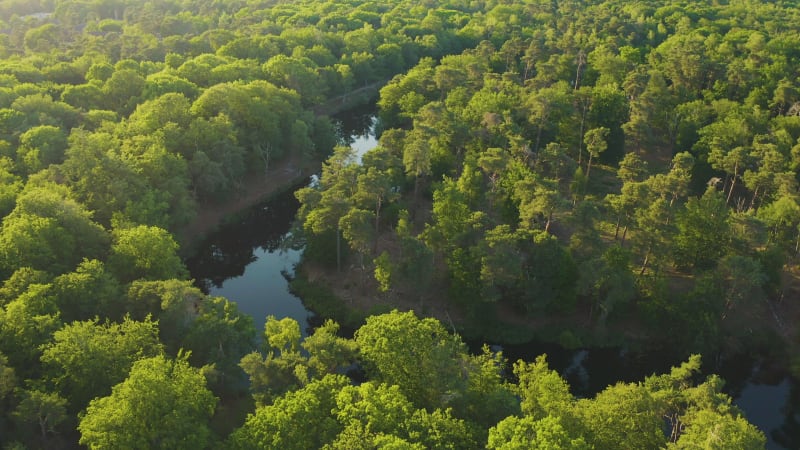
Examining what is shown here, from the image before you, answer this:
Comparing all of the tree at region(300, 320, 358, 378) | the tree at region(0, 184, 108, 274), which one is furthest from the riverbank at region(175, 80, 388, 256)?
the tree at region(300, 320, 358, 378)

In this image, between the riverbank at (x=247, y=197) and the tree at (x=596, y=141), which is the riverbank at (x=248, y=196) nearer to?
the riverbank at (x=247, y=197)

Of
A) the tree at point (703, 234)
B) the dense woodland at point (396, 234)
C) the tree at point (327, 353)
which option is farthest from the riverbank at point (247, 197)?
the tree at point (703, 234)

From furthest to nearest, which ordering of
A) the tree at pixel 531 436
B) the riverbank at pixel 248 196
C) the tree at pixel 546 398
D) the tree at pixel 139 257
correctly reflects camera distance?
the riverbank at pixel 248 196 → the tree at pixel 139 257 → the tree at pixel 546 398 → the tree at pixel 531 436

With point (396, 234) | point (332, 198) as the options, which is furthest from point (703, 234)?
point (332, 198)

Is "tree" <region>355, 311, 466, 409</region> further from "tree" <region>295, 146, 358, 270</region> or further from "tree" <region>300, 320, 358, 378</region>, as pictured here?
"tree" <region>295, 146, 358, 270</region>

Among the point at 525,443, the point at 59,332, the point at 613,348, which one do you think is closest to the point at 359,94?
the point at 613,348

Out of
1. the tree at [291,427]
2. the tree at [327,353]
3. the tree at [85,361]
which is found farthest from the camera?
the tree at [327,353]

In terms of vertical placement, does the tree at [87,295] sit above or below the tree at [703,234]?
above
